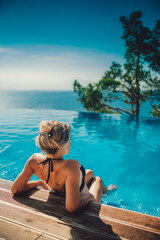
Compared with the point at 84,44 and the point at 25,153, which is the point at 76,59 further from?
the point at 25,153

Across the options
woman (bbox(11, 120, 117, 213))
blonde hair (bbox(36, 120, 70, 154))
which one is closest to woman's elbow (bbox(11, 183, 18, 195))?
woman (bbox(11, 120, 117, 213))

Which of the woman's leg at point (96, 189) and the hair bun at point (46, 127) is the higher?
the hair bun at point (46, 127)

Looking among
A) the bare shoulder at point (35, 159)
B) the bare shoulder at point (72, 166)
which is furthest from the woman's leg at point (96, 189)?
the bare shoulder at point (35, 159)

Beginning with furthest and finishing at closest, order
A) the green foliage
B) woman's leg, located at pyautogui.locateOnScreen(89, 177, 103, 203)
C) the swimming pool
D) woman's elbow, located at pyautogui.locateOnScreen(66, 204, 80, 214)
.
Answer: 1. the green foliage
2. the swimming pool
3. woman's leg, located at pyautogui.locateOnScreen(89, 177, 103, 203)
4. woman's elbow, located at pyautogui.locateOnScreen(66, 204, 80, 214)

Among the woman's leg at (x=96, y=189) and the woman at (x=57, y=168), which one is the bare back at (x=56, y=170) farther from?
the woman's leg at (x=96, y=189)

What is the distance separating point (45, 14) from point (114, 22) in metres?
7.62

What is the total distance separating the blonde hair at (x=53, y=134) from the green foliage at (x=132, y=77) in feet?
39.1

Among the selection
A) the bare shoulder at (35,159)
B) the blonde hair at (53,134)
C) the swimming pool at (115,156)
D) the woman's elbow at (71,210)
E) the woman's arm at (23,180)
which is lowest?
the swimming pool at (115,156)

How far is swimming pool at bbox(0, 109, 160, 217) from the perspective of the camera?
355 cm

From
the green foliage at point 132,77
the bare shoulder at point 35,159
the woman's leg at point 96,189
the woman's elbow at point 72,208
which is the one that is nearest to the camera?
the woman's elbow at point 72,208

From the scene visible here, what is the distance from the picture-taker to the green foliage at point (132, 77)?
11648 mm

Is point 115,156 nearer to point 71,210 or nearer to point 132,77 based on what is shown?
point 71,210

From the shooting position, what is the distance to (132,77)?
43.9 ft

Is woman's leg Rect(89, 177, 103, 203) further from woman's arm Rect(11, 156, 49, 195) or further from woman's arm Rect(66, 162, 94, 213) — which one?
woman's arm Rect(11, 156, 49, 195)
